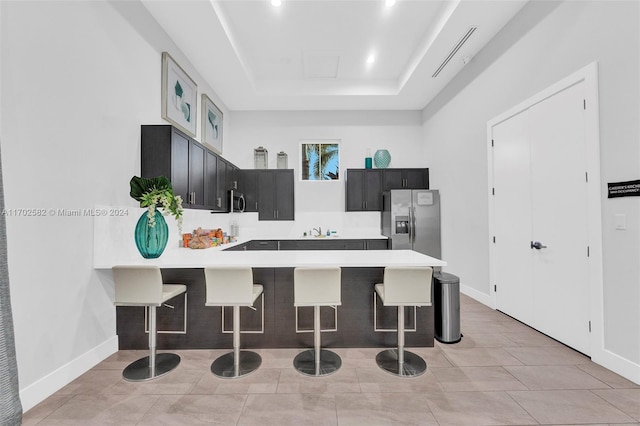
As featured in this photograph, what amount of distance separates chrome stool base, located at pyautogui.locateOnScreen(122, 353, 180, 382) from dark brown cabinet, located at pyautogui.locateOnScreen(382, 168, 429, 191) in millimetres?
4485

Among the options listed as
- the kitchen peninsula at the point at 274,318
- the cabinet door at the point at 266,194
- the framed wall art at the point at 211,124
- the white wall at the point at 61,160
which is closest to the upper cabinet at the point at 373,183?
the cabinet door at the point at 266,194

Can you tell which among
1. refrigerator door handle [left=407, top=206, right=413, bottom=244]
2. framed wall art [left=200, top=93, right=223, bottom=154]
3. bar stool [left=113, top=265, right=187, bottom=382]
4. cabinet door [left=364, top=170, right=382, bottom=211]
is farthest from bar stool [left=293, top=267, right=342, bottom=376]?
cabinet door [left=364, top=170, right=382, bottom=211]

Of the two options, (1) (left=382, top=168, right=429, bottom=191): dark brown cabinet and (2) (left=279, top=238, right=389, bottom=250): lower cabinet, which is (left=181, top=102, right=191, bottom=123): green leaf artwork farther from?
(1) (left=382, top=168, right=429, bottom=191): dark brown cabinet

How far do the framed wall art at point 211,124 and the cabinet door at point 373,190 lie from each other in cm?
293

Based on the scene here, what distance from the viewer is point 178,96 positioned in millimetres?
3650

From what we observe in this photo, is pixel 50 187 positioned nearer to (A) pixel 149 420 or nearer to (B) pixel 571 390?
(A) pixel 149 420

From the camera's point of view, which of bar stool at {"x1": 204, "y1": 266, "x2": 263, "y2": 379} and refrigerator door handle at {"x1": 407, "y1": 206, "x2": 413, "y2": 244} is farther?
refrigerator door handle at {"x1": 407, "y1": 206, "x2": 413, "y2": 244}

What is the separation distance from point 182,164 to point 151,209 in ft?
2.52

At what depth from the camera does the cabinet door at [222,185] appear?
427cm

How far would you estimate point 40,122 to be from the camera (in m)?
1.96

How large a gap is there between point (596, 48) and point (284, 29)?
3.33 metres

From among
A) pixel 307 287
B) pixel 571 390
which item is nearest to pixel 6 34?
pixel 307 287

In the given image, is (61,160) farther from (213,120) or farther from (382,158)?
(382,158)

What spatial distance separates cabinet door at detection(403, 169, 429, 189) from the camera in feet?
18.5
